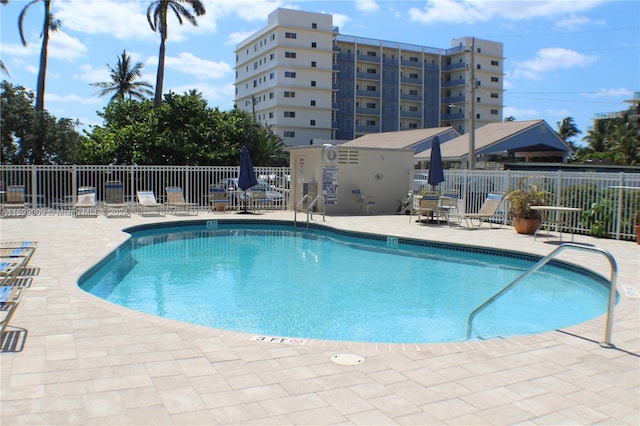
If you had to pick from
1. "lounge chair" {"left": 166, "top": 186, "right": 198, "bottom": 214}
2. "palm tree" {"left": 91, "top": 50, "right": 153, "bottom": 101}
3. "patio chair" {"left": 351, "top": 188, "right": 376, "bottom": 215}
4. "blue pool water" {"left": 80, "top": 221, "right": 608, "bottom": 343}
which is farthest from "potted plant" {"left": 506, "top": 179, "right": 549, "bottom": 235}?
"palm tree" {"left": 91, "top": 50, "right": 153, "bottom": 101}

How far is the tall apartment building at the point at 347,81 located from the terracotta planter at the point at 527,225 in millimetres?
52033

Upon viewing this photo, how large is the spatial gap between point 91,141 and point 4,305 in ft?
71.9

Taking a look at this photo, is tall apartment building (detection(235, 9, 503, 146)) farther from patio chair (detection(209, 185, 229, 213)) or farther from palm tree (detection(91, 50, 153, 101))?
patio chair (detection(209, 185, 229, 213))

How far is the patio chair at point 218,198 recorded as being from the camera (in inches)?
732

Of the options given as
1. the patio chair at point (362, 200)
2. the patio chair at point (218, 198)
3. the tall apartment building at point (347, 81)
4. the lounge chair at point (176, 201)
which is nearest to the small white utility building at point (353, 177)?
the patio chair at point (362, 200)

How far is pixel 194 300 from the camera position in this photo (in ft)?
25.9

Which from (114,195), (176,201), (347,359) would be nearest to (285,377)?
(347,359)

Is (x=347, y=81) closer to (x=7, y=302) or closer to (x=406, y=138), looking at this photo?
(x=406, y=138)

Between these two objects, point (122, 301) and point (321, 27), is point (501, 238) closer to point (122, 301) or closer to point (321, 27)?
point (122, 301)

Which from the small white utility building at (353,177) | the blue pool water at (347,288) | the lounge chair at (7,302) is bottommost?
the blue pool water at (347,288)

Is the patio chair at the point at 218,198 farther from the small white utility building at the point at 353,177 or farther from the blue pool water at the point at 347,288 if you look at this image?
the blue pool water at the point at 347,288

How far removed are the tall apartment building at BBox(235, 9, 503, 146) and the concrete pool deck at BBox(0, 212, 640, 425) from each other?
59071mm

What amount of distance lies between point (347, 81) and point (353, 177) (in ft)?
183

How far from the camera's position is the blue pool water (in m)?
6.75
